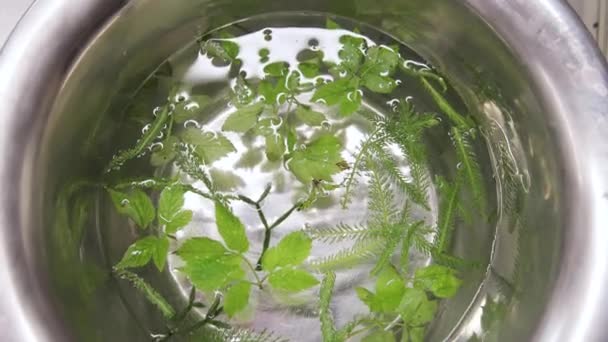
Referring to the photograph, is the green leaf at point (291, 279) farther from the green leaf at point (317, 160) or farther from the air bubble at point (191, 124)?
the air bubble at point (191, 124)

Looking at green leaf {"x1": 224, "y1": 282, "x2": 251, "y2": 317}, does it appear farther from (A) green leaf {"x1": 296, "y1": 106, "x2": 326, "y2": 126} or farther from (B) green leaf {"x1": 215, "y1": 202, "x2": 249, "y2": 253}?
(A) green leaf {"x1": 296, "y1": 106, "x2": 326, "y2": 126}

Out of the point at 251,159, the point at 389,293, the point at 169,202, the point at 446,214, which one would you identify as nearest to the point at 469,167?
the point at 446,214

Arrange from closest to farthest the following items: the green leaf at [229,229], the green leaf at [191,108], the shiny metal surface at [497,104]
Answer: the shiny metal surface at [497,104] → the green leaf at [229,229] → the green leaf at [191,108]

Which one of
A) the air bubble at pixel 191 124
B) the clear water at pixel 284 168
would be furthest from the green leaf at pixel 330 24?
the air bubble at pixel 191 124

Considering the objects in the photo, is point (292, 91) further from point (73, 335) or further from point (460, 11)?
point (73, 335)

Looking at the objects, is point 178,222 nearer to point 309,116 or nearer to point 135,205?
point 135,205

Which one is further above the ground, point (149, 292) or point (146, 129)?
point (146, 129)

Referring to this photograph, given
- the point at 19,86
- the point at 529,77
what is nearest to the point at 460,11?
the point at 529,77
